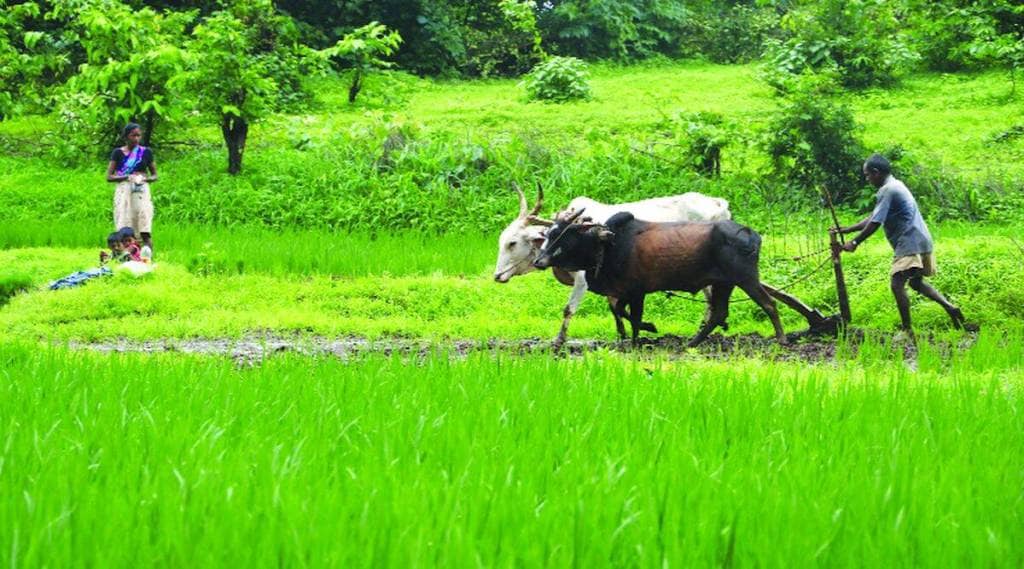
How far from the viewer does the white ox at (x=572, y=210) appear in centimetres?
835

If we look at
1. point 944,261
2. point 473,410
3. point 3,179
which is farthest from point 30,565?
point 3,179

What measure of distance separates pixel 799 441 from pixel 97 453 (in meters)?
1.90

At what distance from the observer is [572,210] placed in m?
8.08

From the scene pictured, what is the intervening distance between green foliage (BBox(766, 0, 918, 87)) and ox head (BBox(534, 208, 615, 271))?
448 inches

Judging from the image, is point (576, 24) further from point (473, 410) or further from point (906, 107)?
point (473, 410)

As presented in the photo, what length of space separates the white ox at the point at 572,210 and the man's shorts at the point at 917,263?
1.62 metres

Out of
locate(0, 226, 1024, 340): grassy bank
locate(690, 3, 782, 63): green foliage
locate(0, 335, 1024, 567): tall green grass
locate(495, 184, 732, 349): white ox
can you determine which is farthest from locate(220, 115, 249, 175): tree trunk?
locate(690, 3, 782, 63): green foliage

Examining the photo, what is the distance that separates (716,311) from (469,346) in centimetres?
161

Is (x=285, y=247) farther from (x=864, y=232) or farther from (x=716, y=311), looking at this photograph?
(x=864, y=232)

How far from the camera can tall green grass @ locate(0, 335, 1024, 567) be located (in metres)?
2.31

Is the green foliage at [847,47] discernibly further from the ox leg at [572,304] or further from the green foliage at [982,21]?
the ox leg at [572,304]

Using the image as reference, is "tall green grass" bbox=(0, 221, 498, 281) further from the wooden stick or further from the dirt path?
the wooden stick

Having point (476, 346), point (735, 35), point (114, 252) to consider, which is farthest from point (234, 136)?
point (735, 35)

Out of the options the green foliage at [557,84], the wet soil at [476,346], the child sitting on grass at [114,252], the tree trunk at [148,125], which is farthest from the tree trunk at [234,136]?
the green foliage at [557,84]
